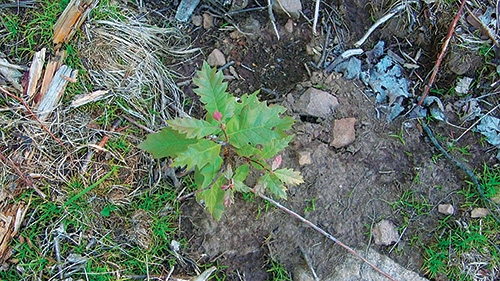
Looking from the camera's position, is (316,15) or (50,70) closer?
(50,70)

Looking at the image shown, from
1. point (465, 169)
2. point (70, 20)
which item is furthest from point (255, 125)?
point (465, 169)

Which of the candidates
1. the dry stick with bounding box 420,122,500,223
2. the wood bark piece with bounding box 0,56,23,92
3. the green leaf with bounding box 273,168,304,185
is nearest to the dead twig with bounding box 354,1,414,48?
the dry stick with bounding box 420,122,500,223

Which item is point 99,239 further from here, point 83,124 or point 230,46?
point 230,46

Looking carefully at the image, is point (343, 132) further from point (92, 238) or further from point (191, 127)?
point (92, 238)

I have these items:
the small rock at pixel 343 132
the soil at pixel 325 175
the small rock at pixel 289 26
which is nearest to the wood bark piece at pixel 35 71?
the soil at pixel 325 175

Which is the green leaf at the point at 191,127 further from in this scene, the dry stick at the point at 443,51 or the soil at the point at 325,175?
the dry stick at the point at 443,51

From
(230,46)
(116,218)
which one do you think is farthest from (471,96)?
(116,218)

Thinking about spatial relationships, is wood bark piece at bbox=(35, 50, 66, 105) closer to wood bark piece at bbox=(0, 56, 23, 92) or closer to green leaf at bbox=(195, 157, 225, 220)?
wood bark piece at bbox=(0, 56, 23, 92)
